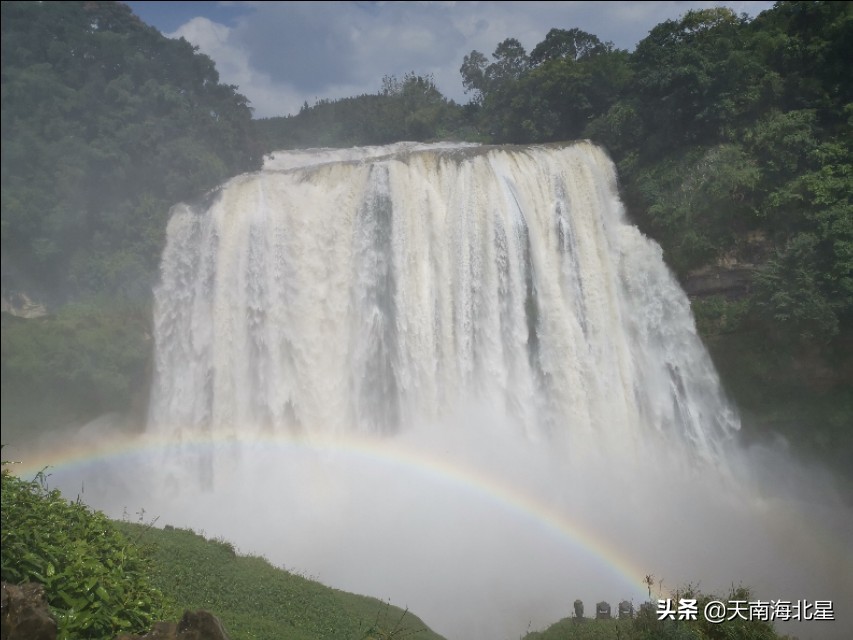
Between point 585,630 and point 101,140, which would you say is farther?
point 101,140

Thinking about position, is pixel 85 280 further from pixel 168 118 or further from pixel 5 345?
pixel 168 118

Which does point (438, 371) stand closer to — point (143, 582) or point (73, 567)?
point (143, 582)

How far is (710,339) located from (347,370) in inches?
351

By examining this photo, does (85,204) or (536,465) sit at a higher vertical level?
(85,204)

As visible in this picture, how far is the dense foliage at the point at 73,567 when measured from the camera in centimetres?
514

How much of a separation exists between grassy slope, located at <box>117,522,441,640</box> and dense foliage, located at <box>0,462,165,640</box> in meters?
1.44

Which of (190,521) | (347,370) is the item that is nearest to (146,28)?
(347,370)

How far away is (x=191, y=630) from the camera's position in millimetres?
5156

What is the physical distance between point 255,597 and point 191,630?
434 centimetres

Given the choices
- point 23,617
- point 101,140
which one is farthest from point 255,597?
point 101,140

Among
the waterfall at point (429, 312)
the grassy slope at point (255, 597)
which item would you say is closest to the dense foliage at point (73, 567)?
the grassy slope at point (255, 597)

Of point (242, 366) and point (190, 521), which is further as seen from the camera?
point (242, 366)

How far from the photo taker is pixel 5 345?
500 inches

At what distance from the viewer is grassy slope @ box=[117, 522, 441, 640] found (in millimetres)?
8297
